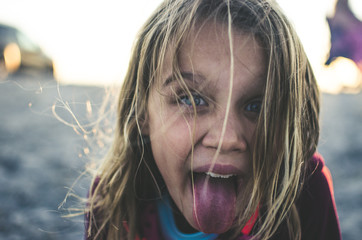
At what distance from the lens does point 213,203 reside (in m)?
1.23

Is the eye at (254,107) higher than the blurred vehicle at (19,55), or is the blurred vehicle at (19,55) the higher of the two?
the eye at (254,107)

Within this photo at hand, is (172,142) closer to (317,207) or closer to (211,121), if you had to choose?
(211,121)

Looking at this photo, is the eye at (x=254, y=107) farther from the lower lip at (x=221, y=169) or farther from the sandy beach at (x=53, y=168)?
the sandy beach at (x=53, y=168)

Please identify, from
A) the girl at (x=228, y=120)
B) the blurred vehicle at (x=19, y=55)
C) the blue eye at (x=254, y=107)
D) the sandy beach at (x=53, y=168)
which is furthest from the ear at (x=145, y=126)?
the blurred vehicle at (x=19, y=55)

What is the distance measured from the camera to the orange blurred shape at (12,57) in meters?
7.84

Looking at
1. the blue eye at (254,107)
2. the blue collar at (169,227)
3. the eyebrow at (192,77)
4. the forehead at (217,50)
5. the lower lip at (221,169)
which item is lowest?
the blue collar at (169,227)

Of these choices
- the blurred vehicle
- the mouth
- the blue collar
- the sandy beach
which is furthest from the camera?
the blurred vehicle

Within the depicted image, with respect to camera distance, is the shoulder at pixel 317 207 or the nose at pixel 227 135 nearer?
the nose at pixel 227 135

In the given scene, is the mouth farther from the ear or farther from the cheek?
the ear

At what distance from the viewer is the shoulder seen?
1.39 m

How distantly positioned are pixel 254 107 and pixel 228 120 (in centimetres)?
14

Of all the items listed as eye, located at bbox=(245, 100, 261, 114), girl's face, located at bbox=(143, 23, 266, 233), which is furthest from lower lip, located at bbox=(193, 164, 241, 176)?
eye, located at bbox=(245, 100, 261, 114)

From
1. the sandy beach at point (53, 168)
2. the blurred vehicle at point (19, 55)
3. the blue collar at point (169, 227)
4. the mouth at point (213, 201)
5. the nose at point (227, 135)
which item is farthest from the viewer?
the blurred vehicle at point (19, 55)

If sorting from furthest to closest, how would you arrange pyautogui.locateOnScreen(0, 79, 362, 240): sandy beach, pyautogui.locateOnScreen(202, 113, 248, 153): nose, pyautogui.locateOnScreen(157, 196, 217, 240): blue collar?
pyautogui.locateOnScreen(0, 79, 362, 240): sandy beach < pyautogui.locateOnScreen(157, 196, 217, 240): blue collar < pyautogui.locateOnScreen(202, 113, 248, 153): nose
